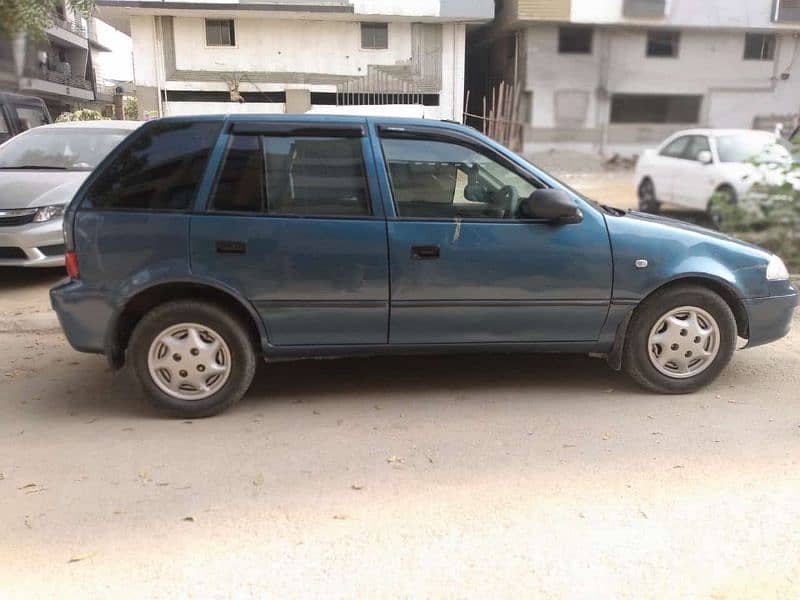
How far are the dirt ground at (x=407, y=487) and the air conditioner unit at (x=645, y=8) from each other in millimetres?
10743

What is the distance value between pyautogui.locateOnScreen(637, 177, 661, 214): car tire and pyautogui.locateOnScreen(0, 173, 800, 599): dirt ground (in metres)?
7.71

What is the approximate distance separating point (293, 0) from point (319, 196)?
15925 millimetres

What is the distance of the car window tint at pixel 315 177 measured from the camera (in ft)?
13.0

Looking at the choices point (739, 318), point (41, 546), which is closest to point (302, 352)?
point (41, 546)

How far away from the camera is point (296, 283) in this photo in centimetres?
391

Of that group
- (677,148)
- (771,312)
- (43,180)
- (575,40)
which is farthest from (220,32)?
(771,312)

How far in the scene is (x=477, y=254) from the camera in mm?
3994

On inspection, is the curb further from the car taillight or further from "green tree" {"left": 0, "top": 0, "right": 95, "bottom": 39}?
"green tree" {"left": 0, "top": 0, "right": 95, "bottom": 39}

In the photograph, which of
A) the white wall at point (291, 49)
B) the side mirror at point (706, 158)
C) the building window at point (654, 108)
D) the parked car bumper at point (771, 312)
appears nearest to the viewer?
the parked car bumper at point (771, 312)

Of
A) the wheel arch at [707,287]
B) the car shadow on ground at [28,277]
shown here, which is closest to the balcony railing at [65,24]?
the car shadow on ground at [28,277]

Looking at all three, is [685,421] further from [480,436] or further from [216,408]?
[216,408]

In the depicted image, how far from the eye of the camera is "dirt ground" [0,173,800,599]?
258 cm

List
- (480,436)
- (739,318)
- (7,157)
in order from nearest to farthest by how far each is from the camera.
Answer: (480,436) < (739,318) < (7,157)

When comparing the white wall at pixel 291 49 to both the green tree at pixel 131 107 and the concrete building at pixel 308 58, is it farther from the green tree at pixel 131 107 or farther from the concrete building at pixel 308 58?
the green tree at pixel 131 107
